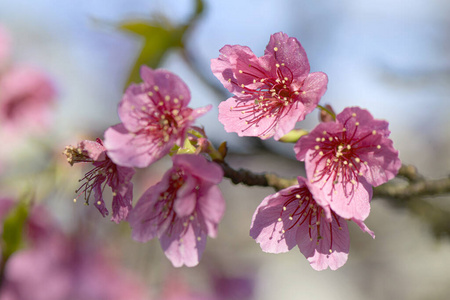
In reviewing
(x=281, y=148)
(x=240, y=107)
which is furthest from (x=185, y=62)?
(x=240, y=107)

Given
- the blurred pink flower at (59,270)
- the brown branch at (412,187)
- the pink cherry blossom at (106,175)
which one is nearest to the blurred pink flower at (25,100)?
the blurred pink flower at (59,270)

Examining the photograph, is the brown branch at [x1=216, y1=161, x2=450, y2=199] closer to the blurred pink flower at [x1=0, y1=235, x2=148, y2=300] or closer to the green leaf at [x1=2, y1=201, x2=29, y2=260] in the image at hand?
the green leaf at [x1=2, y1=201, x2=29, y2=260]

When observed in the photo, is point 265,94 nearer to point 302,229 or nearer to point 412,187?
point 302,229

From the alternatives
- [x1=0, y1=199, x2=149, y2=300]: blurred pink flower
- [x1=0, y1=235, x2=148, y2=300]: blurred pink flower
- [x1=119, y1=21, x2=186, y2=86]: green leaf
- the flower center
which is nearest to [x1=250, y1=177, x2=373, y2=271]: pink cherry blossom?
the flower center

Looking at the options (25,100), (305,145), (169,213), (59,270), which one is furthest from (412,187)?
(25,100)

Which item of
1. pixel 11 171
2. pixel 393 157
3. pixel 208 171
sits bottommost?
pixel 11 171

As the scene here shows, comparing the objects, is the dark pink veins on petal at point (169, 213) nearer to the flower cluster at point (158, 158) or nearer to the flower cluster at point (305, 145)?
the flower cluster at point (158, 158)

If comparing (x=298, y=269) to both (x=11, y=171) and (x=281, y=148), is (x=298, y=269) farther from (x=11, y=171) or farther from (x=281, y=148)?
(x=281, y=148)

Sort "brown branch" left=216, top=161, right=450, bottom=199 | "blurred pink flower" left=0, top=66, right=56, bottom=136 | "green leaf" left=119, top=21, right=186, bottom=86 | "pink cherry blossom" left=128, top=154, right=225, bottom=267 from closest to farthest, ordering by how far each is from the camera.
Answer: "pink cherry blossom" left=128, top=154, right=225, bottom=267 → "brown branch" left=216, top=161, right=450, bottom=199 → "green leaf" left=119, top=21, right=186, bottom=86 → "blurred pink flower" left=0, top=66, right=56, bottom=136
